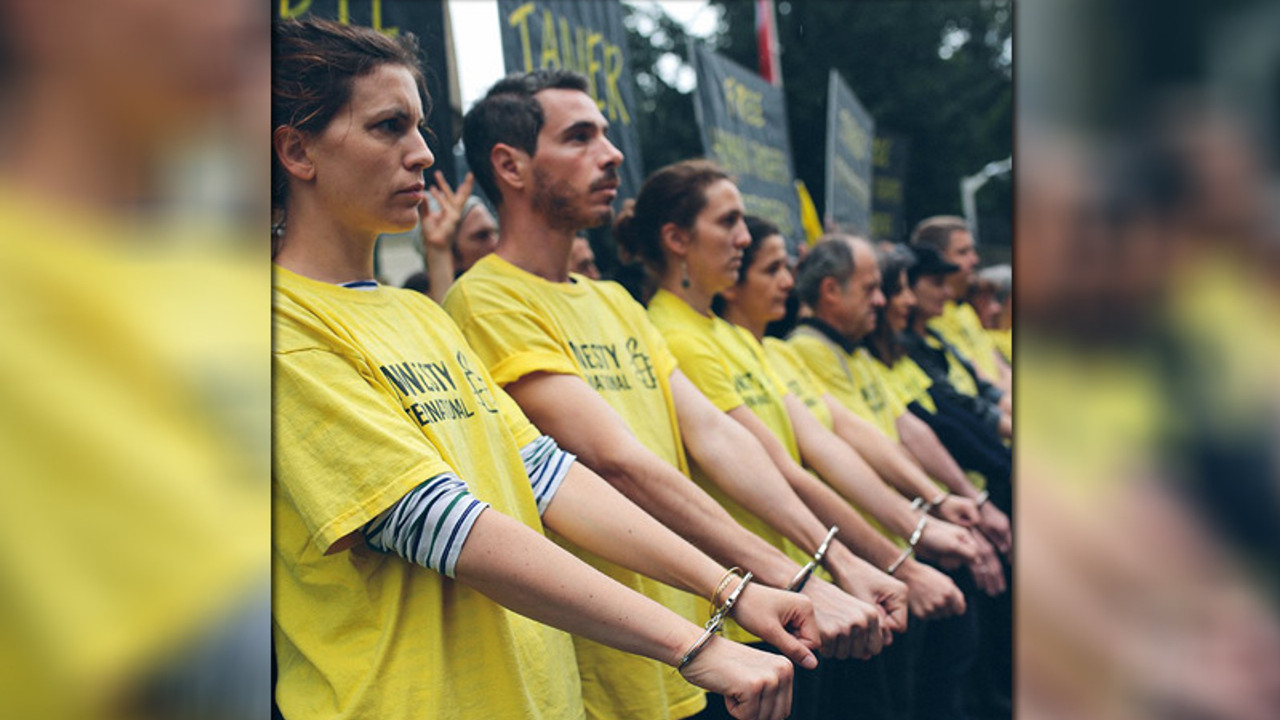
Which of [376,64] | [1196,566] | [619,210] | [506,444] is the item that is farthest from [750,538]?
[1196,566]

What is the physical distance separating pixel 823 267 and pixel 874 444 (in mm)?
710

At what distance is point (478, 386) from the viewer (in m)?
1.81

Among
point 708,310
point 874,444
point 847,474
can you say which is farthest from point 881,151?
point 708,310

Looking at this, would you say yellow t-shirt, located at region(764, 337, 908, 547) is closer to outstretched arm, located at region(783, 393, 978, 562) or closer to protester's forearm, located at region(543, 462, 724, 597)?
outstretched arm, located at region(783, 393, 978, 562)

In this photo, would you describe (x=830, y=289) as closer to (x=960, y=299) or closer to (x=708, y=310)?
(x=708, y=310)

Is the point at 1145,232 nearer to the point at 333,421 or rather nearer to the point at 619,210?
the point at 333,421

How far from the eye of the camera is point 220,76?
37.8 inches

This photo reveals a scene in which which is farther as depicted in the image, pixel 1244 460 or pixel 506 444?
pixel 506 444

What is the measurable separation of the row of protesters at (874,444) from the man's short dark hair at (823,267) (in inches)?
1.4

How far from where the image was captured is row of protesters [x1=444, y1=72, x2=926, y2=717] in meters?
2.09

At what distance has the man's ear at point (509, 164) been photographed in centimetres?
229

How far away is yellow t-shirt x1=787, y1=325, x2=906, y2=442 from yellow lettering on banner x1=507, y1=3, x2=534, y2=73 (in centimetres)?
145

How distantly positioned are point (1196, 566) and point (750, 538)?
1.51 metres

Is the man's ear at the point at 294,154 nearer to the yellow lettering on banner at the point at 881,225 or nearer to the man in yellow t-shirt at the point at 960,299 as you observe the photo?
the man in yellow t-shirt at the point at 960,299
